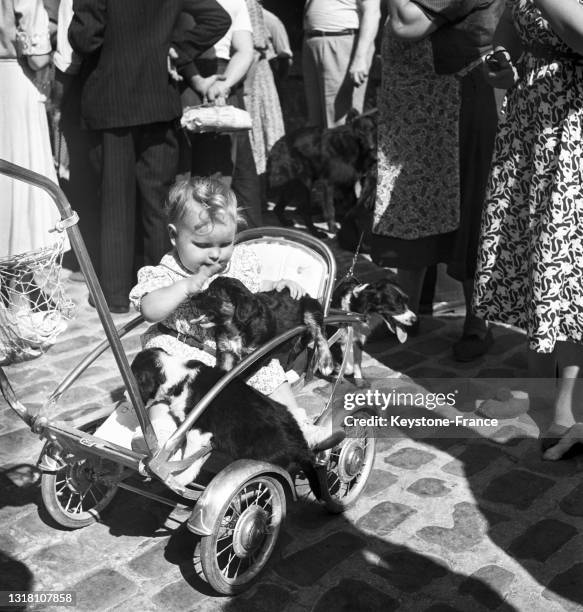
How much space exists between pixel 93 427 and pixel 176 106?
269cm

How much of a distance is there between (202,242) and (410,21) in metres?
1.78

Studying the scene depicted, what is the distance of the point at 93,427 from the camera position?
3.16 meters

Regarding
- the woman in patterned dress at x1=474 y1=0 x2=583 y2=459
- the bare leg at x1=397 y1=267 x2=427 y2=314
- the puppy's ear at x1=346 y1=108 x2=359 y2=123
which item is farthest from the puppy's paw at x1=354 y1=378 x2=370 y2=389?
the puppy's ear at x1=346 y1=108 x2=359 y2=123

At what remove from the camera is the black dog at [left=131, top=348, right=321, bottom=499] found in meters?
2.81

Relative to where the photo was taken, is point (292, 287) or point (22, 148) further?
point (22, 148)

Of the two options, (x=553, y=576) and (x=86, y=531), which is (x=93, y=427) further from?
(x=553, y=576)

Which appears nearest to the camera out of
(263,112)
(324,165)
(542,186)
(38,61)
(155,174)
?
(542,186)

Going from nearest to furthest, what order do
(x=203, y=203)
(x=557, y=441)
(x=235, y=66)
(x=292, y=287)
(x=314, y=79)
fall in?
(x=203, y=203) < (x=292, y=287) < (x=557, y=441) < (x=235, y=66) < (x=314, y=79)

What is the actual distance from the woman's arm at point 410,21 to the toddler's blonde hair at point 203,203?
1580 mm

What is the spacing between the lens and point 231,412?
111 inches

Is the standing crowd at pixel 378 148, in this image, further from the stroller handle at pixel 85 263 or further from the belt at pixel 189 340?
the stroller handle at pixel 85 263

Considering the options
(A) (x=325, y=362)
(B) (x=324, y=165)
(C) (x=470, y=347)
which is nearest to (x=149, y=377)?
(A) (x=325, y=362)

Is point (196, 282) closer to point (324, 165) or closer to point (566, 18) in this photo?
point (566, 18)

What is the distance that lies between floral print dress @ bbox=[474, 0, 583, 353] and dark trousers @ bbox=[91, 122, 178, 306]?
2.38 metres
